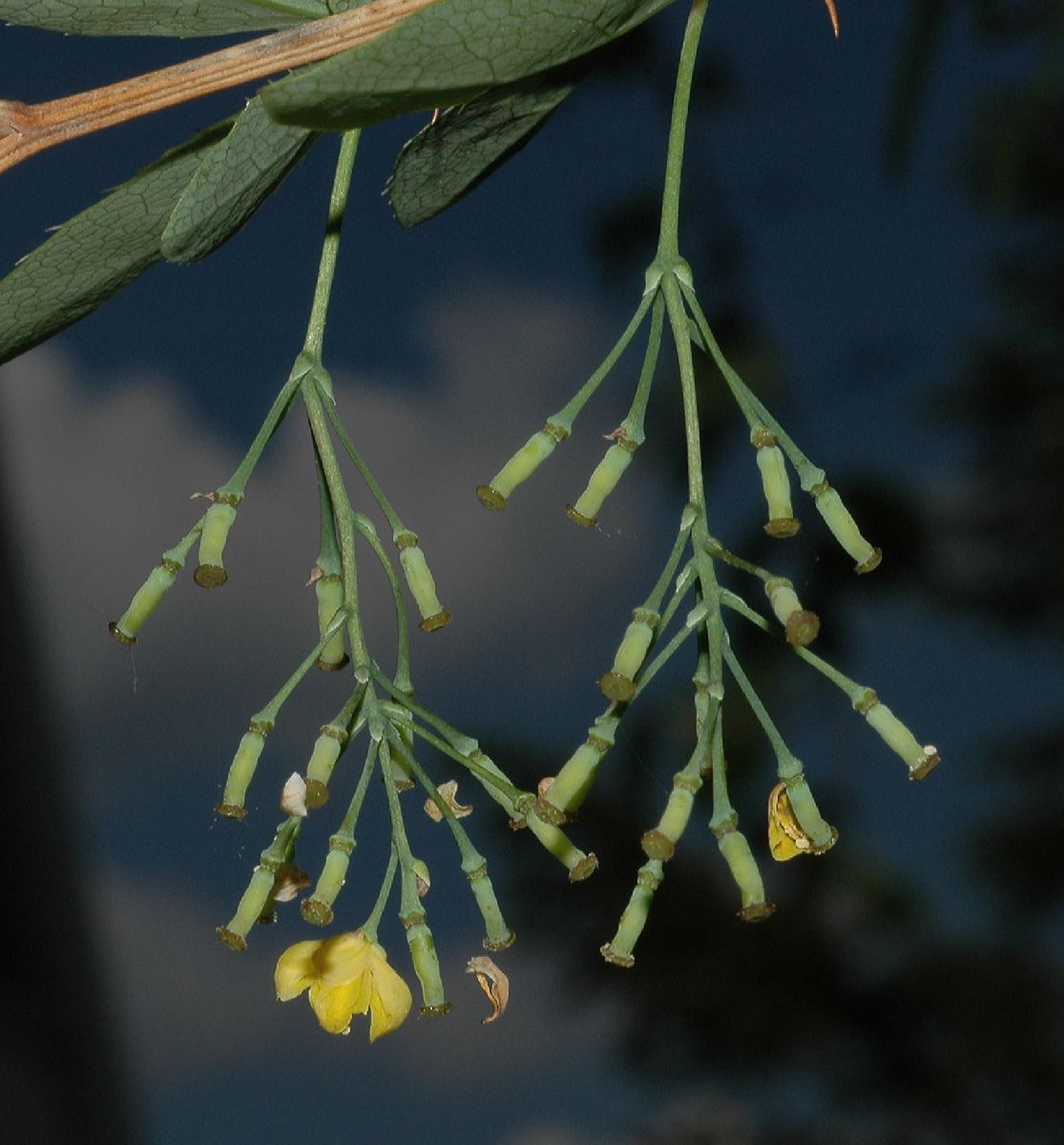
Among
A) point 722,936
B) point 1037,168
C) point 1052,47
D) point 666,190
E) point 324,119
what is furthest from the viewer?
point 722,936

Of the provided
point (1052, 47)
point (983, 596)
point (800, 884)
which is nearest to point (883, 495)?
point (983, 596)

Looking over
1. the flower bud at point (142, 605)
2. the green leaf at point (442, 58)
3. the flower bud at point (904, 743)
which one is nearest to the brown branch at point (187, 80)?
the green leaf at point (442, 58)

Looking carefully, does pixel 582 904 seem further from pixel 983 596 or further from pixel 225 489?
pixel 225 489

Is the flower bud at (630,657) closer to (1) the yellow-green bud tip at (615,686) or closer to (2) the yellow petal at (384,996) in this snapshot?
(1) the yellow-green bud tip at (615,686)

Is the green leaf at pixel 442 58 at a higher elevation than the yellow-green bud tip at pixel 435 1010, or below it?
higher

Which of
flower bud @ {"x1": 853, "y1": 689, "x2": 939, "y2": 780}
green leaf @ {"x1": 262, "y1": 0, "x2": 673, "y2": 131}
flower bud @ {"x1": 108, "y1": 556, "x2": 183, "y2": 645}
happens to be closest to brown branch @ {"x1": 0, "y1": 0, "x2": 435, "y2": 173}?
green leaf @ {"x1": 262, "y1": 0, "x2": 673, "y2": 131}

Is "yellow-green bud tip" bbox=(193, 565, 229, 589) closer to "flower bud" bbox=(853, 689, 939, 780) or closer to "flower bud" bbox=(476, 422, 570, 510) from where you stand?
"flower bud" bbox=(476, 422, 570, 510)

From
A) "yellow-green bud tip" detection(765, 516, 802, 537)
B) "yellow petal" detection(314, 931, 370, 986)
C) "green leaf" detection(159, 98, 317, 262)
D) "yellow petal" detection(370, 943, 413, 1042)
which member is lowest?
"yellow petal" detection(370, 943, 413, 1042)
